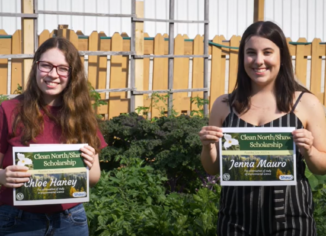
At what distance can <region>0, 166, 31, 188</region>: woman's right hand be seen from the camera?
7.89ft

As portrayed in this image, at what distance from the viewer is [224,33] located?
11320mm

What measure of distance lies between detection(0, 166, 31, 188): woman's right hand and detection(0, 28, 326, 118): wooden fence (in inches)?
224

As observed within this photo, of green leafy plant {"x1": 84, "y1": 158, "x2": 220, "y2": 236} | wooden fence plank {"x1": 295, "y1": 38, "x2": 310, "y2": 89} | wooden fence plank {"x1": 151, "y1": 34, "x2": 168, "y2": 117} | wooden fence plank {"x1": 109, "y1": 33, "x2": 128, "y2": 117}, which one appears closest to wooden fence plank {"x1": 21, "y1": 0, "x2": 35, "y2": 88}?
wooden fence plank {"x1": 109, "y1": 33, "x2": 128, "y2": 117}

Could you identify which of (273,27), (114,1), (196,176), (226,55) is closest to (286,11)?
(226,55)

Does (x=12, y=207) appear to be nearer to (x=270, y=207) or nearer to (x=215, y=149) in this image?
(x=215, y=149)

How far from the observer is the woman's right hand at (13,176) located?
7.89ft

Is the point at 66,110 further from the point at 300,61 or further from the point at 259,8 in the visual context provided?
the point at 300,61

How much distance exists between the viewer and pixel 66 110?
2594 millimetres

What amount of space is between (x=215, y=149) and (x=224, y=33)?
29.5ft

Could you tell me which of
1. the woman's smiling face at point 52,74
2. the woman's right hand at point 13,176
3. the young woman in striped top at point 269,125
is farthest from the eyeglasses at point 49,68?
the young woman in striped top at point 269,125

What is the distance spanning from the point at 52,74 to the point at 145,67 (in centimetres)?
655

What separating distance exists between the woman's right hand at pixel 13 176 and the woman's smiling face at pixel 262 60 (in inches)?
41.6

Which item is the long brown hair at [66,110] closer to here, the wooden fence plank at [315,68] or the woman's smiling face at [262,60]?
the woman's smiling face at [262,60]

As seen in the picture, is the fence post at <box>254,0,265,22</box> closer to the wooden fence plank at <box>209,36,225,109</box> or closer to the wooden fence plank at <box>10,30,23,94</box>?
the wooden fence plank at <box>209,36,225,109</box>
